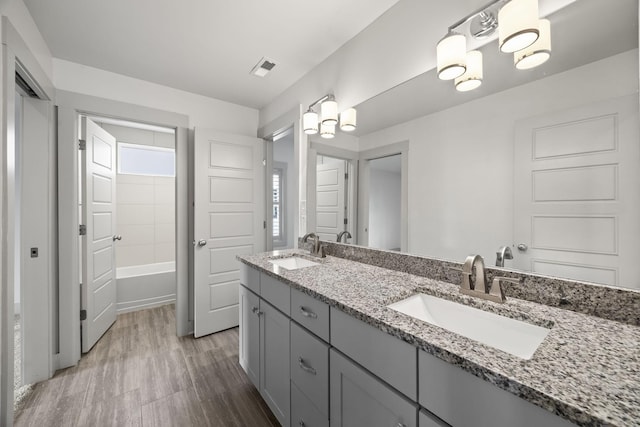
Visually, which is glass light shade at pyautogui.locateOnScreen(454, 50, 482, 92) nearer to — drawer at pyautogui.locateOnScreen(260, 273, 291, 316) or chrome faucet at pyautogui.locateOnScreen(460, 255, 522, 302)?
chrome faucet at pyautogui.locateOnScreen(460, 255, 522, 302)

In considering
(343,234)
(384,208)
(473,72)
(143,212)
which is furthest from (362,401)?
(143,212)

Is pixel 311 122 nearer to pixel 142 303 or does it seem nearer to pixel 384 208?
pixel 384 208

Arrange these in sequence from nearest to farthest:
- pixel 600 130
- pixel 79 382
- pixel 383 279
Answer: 1. pixel 600 130
2. pixel 383 279
3. pixel 79 382

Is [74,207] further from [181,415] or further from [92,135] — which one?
[181,415]

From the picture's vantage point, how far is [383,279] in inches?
50.1

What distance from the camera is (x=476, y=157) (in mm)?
1143

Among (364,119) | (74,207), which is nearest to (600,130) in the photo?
(364,119)

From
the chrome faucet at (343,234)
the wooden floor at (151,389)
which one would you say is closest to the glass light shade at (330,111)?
the chrome faucet at (343,234)

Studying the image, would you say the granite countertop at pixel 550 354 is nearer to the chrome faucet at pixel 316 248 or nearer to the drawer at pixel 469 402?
the drawer at pixel 469 402

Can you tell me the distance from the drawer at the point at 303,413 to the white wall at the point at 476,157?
0.87m

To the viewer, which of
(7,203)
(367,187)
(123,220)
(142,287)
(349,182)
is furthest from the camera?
(123,220)

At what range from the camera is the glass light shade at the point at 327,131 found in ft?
6.27

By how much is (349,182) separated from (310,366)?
1.13 meters

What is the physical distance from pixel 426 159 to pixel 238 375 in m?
1.96
